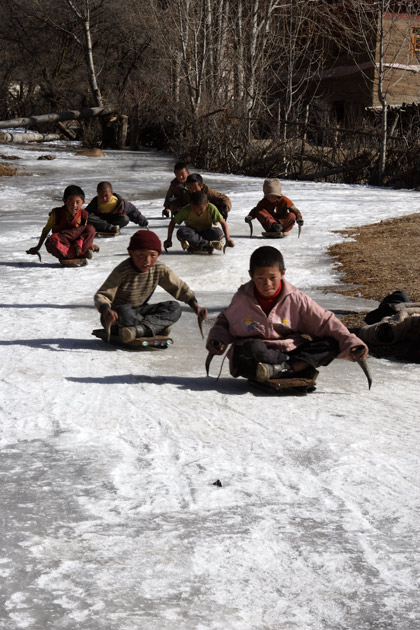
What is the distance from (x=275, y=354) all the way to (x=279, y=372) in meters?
0.10

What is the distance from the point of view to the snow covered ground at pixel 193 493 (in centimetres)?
262

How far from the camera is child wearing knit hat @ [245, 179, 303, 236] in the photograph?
Result: 10906mm

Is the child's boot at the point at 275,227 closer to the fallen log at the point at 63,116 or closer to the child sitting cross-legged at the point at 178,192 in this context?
the child sitting cross-legged at the point at 178,192

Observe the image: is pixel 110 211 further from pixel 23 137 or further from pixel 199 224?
pixel 23 137

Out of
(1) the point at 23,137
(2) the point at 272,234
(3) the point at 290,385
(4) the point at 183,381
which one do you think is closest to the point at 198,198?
(2) the point at 272,234

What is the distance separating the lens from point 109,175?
18922 millimetres

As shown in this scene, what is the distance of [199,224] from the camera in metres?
10.0

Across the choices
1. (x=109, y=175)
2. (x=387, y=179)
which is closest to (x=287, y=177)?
(x=387, y=179)

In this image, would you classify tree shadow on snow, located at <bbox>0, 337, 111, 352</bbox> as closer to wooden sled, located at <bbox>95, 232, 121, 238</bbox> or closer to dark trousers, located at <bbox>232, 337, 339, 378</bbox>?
dark trousers, located at <bbox>232, 337, 339, 378</bbox>

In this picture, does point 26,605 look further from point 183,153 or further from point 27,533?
point 183,153

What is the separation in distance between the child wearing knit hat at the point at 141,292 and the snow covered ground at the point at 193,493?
18 cm

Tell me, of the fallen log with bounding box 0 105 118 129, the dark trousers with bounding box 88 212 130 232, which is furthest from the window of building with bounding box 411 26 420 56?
the dark trousers with bounding box 88 212 130 232

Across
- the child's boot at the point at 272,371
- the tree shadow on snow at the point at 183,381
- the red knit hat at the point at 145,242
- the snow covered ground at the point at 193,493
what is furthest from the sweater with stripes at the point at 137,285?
the child's boot at the point at 272,371

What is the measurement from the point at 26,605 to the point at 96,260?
6911 millimetres
